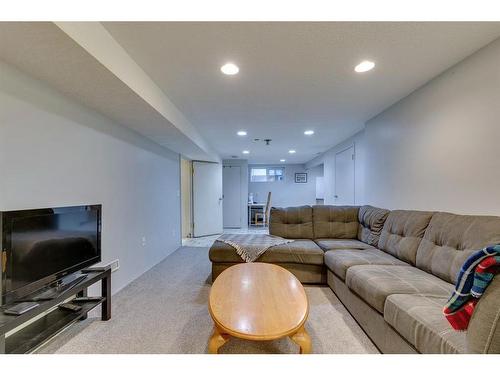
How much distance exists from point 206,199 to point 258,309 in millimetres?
4907

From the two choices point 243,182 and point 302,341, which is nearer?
point 302,341

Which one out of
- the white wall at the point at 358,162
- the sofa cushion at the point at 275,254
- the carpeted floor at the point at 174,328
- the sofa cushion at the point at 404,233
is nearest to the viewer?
the carpeted floor at the point at 174,328

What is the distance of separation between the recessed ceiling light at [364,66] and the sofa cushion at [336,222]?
2033 mm

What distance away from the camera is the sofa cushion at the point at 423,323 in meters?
1.04

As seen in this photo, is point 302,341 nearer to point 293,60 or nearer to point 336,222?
point 293,60

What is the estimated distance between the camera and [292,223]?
3506mm

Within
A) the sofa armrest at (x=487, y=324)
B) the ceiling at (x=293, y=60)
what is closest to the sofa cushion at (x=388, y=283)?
the sofa armrest at (x=487, y=324)

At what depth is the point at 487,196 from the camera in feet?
5.52

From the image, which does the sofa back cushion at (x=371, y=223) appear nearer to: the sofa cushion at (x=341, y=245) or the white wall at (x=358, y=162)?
the sofa cushion at (x=341, y=245)

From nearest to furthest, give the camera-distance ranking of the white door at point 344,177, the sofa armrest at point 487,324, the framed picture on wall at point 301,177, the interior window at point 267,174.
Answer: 1. the sofa armrest at point 487,324
2. the white door at point 344,177
3. the framed picture on wall at point 301,177
4. the interior window at point 267,174

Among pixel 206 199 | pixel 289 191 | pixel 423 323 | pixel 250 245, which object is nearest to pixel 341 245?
pixel 250 245

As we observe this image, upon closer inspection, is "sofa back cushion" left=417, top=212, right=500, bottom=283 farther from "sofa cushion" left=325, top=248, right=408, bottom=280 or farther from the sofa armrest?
the sofa armrest
